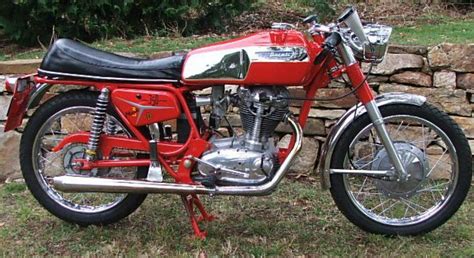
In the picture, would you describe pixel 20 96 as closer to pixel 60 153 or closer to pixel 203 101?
pixel 60 153

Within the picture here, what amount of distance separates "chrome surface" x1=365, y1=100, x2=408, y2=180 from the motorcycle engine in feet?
1.41

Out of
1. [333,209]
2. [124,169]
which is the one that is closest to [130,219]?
[124,169]

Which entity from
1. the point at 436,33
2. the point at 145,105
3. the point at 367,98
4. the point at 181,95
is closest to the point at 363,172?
the point at 367,98

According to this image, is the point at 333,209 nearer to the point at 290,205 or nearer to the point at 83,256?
the point at 290,205

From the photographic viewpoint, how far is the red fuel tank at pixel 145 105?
12.4ft

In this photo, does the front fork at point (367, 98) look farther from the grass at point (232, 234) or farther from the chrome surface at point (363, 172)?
the grass at point (232, 234)

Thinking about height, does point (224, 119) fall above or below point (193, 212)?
above

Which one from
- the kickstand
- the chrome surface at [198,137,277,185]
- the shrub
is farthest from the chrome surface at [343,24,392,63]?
the shrub

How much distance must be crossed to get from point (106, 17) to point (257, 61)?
2.82 metres

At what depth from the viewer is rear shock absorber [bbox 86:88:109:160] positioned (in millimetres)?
3824

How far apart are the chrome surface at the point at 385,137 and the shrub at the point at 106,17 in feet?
8.65

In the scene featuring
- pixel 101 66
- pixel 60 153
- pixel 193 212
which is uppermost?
pixel 101 66

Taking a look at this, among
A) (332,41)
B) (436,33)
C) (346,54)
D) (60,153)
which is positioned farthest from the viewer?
(436,33)

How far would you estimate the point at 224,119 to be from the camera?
4.05 metres
